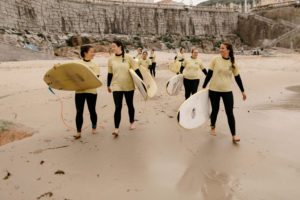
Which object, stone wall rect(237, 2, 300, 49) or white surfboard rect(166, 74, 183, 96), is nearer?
white surfboard rect(166, 74, 183, 96)

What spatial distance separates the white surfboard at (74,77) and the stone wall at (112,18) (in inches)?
936

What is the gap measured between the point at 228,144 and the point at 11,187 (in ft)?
10.5

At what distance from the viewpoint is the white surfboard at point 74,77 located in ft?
12.1

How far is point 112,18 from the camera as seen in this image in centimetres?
3594

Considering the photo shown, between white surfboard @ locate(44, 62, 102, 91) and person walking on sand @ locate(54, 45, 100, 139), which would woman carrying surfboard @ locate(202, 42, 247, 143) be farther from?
person walking on sand @ locate(54, 45, 100, 139)

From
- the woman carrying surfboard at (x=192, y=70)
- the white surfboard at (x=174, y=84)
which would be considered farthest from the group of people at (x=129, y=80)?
the white surfboard at (x=174, y=84)

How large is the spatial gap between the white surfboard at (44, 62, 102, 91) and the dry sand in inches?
38.8

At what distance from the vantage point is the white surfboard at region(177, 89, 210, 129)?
358cm

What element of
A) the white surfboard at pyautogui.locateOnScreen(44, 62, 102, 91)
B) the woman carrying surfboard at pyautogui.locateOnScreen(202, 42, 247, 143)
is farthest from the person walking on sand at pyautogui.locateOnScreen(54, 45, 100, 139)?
the woman carrying surfboard at pyautogui.locateOnScreen(202, 42, 247, 143)

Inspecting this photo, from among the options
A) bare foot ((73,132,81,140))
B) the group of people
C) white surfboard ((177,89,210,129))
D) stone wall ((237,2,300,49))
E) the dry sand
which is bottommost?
the dry sand

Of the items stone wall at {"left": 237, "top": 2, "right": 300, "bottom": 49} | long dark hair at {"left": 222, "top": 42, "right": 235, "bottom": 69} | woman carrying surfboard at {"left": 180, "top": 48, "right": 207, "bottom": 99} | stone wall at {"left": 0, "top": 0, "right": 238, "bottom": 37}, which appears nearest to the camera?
long dark hair at {"left": 222, "top": 42, "right": 235, "bottom": 69}

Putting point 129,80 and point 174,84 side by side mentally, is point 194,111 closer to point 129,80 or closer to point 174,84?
point 129,80

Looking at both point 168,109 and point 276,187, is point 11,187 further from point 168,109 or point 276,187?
point 168,109

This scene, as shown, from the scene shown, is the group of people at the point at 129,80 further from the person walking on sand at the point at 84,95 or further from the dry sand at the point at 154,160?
the dry sand at the point at 154,160
